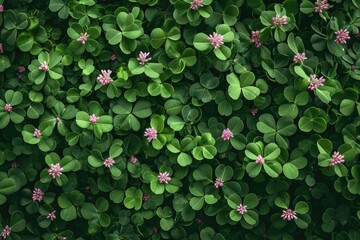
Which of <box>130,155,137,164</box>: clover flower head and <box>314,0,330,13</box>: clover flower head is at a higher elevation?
<box>314,0,330,13</box>: clover flower head

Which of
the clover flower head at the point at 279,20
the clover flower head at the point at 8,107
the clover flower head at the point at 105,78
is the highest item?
the clover flower head at the point at 279,20

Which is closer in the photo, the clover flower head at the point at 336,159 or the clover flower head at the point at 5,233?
the clover flower head at the point at 336,159

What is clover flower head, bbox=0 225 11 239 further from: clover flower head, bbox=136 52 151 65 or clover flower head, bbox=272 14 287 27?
clover flower head, bbox=272 14 287 27

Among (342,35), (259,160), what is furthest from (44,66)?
(342,35)

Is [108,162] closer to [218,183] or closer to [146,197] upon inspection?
[146,197]

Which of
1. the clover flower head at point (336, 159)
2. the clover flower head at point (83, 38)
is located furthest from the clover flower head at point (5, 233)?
the clover flower head at point (336, 159)

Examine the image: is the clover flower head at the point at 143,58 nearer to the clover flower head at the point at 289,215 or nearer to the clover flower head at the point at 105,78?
the clover flower head at the point at 105,78

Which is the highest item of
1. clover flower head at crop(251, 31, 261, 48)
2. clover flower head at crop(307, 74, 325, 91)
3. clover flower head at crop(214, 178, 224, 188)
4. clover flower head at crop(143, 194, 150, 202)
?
clover flower head at crop(251, 31, 261, 48)

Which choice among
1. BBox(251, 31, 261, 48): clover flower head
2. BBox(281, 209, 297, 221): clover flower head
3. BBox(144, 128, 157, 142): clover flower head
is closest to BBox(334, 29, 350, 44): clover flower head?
BBox(251, 31, 261, 48): clover flower head

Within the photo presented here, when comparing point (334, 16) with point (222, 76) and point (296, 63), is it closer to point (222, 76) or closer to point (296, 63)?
point (296, 63)
